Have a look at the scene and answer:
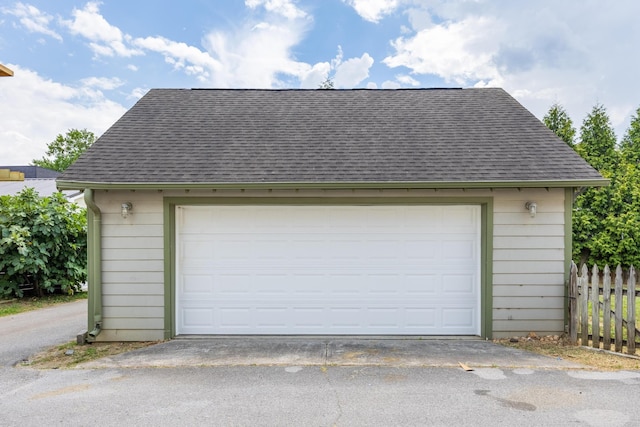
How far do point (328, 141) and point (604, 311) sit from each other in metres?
4.53

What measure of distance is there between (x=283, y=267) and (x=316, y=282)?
548mm

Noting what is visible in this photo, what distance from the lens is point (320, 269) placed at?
590cm

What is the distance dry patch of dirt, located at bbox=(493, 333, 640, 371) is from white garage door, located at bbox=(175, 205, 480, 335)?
3.00 ft

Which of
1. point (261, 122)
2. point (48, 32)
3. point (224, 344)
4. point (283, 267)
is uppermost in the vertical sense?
point (48, 32)

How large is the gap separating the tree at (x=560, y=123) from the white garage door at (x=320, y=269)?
12.2m

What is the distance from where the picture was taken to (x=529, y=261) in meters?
5.62

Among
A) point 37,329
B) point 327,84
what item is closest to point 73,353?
point 37,329

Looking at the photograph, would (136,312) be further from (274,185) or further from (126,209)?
(274,185)

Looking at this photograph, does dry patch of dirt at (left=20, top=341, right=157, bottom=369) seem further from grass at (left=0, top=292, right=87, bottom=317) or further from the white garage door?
grass at (left=0, top=292, right=87, bottom=317)

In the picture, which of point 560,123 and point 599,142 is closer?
point 599,142

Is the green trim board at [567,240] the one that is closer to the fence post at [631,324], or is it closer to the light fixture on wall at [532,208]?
the light fixture on wall at [532,208]

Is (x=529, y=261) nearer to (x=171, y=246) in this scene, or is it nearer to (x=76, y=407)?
(x=171, y=246)

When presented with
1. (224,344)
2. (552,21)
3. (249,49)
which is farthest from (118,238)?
(552,21)

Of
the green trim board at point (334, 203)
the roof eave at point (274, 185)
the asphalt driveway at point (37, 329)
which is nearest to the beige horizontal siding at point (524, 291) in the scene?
the green trim board at point (334, 203)
